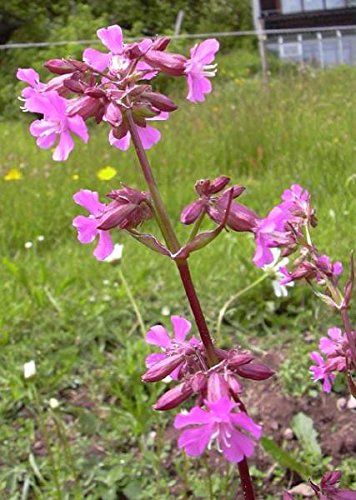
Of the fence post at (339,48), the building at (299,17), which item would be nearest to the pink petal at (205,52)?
the fence post at (339,48)

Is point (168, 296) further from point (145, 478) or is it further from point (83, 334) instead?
point (145, 478)

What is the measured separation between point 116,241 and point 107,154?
5.12 ft

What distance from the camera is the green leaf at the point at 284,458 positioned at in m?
1.50

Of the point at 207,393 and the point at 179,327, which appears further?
the point at 179,327

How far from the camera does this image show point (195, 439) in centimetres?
63

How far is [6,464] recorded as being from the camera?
1.73m

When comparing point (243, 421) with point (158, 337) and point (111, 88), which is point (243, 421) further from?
point (111, 88)

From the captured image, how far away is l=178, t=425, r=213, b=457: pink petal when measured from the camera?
0.62 m

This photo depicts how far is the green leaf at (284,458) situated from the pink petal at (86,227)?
83 cm

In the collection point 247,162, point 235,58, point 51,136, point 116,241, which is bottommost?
point 235,58

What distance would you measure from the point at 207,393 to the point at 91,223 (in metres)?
0.20

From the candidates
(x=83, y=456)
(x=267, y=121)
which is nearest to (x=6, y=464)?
(x=83, y=456)

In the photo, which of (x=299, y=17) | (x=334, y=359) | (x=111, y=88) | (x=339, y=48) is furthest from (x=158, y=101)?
(x=299, y=17)

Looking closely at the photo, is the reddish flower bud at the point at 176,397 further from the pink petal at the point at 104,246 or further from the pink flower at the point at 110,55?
the pink flower at the point at 110,55
